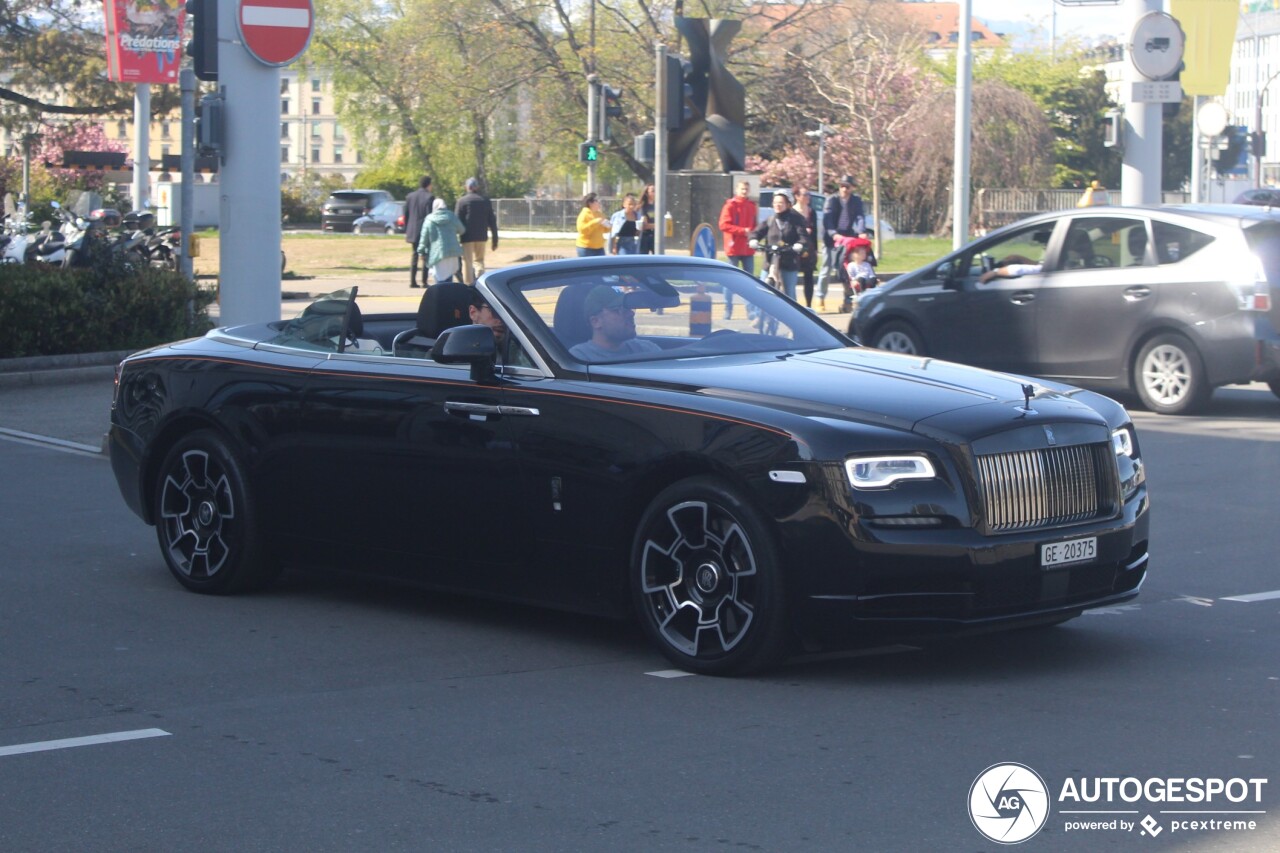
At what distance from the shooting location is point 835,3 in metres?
49.3

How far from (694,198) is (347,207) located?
41.5m

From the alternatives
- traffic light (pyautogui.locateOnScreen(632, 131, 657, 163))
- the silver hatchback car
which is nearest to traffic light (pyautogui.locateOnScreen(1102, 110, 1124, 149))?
traffic light (pyautogui.locateOnScreen(632, 131, 657, 163))

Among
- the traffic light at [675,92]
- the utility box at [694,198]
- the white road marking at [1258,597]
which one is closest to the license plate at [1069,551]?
the white road marking at [1258,597]

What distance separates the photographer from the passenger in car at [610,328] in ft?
23.2

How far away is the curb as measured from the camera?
17.1m

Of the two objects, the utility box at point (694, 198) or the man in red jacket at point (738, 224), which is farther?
the utility box at point (694, 198)

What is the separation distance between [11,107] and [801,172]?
2458cm

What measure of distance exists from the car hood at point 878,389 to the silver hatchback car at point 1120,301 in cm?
765

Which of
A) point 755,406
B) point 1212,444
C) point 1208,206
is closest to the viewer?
point 755,406

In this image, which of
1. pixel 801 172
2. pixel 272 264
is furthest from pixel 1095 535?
pixel 801 172

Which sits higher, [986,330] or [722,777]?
[986,330]

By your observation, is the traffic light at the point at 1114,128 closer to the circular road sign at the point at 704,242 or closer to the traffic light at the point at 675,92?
the traffic light at the point at 675,92

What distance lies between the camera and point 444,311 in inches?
311

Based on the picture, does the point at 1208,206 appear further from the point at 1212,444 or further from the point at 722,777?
the point at 722,777
